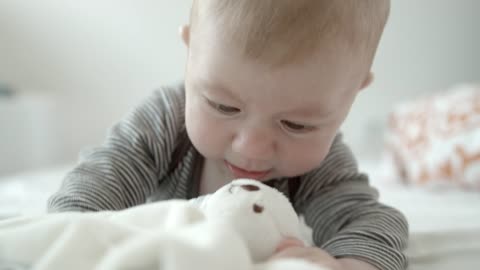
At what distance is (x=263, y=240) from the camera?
45cm

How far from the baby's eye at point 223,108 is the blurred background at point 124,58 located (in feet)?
4.96

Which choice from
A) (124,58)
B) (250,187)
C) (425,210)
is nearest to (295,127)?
(250,187)

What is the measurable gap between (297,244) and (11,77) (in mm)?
1948

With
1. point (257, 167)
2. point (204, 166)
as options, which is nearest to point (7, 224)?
point (257, 167)

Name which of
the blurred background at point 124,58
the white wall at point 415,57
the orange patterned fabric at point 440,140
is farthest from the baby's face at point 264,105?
the white wall at point 415,57

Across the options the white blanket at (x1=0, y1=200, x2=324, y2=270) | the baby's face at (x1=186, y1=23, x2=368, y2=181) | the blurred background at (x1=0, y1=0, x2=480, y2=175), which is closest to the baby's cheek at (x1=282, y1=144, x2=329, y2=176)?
the baby's face at (x1=186, y1=23, x2=368, y2=181)


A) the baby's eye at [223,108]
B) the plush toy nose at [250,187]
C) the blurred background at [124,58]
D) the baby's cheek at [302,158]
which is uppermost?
the baby's eye at [223,108]

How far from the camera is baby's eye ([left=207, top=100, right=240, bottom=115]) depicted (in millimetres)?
591

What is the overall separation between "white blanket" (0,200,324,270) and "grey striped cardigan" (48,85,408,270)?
0.78 ft

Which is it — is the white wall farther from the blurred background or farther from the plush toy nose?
the plush toy nose

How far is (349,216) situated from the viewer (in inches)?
26.9

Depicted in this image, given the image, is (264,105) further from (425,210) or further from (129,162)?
(425,210)

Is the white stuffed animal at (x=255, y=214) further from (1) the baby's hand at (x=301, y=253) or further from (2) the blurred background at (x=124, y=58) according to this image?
(2) the blurred background at (x=124, y=58)

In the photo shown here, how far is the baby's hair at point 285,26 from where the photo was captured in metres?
0.54
